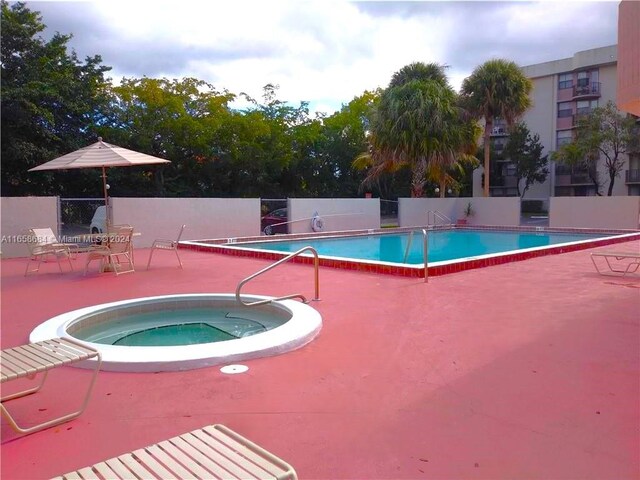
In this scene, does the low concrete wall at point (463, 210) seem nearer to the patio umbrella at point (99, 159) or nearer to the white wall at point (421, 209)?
the white wall at point (421, 209)

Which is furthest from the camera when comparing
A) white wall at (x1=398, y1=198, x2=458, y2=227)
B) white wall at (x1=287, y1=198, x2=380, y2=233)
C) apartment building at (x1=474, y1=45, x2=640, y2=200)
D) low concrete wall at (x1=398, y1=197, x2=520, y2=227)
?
apartment building at (x1=474, y1=45, x2=640, y2=200)

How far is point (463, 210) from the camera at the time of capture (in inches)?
1016

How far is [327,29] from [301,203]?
11770 mm

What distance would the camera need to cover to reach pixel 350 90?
1483 inches

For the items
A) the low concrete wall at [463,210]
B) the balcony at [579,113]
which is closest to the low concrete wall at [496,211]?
the low concrete wall at [463,210]

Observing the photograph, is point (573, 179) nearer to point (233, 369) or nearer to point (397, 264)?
point (397, 264)

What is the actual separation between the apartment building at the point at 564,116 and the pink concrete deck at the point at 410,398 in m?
34.8

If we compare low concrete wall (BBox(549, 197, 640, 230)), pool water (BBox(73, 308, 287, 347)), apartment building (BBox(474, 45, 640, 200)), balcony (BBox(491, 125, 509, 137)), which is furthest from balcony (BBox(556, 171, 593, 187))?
pool water (BBox(73, 308, 287, 347))

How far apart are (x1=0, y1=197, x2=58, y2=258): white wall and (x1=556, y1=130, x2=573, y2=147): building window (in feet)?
124

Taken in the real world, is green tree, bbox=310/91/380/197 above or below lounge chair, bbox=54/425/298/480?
above

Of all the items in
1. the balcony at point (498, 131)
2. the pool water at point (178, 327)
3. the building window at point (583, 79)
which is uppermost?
the building window at point (583, 79)

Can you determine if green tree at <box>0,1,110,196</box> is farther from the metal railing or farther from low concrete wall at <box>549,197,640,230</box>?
the metal railing

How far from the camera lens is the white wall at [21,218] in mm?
12133

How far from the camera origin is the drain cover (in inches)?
163
